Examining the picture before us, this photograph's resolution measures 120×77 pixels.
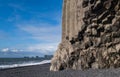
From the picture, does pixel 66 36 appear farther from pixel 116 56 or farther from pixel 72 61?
pixel 116 56

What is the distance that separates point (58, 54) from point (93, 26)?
7.01 metres

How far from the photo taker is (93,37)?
35.3m

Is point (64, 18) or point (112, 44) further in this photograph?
point (64, 18)

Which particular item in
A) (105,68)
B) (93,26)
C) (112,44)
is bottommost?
(105,68)

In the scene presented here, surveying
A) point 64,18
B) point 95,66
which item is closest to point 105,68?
point 95,66

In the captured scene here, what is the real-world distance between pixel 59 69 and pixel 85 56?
4.22 meters

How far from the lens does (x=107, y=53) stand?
33250 mm

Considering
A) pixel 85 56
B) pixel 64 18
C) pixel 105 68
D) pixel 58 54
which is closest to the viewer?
pixel 105 68

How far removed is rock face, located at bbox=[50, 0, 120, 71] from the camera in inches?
1316

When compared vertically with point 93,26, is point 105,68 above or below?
below

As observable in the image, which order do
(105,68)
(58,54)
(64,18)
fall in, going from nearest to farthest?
(105,68) < (58,54) < (64,18)

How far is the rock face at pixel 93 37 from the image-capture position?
110 ft

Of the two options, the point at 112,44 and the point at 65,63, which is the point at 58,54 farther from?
the point at 112,44

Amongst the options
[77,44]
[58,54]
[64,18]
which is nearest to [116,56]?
[77,44]
